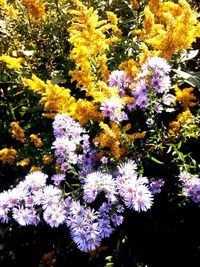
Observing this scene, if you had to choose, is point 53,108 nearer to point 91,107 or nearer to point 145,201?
point 91,107

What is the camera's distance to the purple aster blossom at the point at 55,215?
2.05 meters

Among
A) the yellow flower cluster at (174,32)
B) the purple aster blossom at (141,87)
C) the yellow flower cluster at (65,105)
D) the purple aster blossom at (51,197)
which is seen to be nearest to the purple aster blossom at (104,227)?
the purple aster blossom at (51,197)

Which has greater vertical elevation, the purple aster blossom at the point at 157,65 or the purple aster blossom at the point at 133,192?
the purple aster blossom at the point at 157,65

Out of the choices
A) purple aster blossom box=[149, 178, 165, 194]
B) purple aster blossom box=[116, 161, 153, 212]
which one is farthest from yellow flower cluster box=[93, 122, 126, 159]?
purple aster blossom box=[149, 178, 165, 194]

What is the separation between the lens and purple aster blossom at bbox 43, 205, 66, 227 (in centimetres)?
205

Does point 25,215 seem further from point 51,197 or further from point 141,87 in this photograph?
point 141,87

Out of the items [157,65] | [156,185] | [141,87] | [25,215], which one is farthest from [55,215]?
[157,65]

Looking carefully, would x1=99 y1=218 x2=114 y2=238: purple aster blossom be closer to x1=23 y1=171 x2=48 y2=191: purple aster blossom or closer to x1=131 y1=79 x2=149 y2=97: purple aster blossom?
x1=23 y1=171 x2=48 y2=191: purple aster blossom

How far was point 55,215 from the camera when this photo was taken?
205 cm

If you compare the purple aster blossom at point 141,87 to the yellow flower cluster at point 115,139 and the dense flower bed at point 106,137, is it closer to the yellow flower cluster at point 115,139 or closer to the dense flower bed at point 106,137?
the dense flower bed at point 106,137

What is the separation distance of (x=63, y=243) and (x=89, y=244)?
873 mm

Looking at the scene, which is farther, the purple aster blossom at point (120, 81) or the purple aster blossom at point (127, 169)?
the purple aster blossom at point (120, 81)

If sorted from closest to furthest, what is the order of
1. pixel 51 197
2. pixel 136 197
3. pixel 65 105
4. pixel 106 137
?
1. pixel 136 197
2. pixel 51 197
3. pixel 106 137
4. pixel 65 105

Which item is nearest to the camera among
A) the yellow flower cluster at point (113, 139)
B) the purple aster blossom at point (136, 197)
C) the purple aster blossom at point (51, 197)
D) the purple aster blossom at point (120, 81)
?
the purple aster blossom at point (136, 197)
